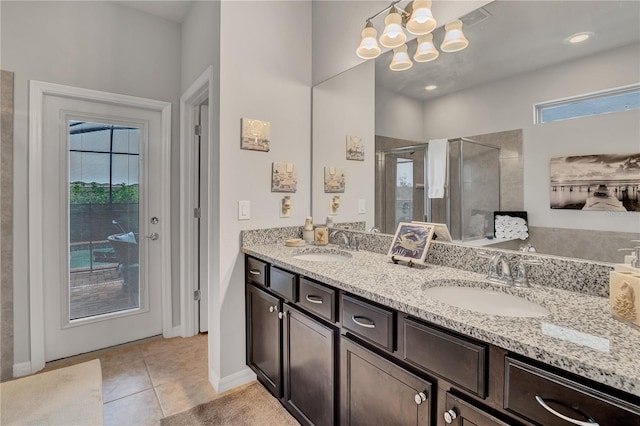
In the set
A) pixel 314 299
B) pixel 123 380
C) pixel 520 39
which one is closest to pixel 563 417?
pixel 314 299

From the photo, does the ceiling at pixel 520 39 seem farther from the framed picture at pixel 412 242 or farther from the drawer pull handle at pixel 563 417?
the drawer pull handle at pixel 563 417

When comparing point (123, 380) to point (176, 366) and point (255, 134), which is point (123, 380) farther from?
point (255, 134)

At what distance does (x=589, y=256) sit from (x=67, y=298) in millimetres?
3252

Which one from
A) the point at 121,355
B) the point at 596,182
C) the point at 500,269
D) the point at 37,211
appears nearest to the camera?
the point at 596,182

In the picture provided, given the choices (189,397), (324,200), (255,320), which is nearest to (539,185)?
(324,200)

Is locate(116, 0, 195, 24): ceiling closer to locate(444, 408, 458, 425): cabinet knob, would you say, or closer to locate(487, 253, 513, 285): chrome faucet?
locate(487, 253, 513, 285): chrome faucet

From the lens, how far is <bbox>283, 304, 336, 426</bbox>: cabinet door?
4.57ft

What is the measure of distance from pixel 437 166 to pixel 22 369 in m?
3.08

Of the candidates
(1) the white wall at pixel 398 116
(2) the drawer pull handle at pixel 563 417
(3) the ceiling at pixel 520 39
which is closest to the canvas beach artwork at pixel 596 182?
(3) the ceiling at pixel 520 39

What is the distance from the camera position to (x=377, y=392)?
Result: 1153mm

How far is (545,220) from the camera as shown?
1.27 meters

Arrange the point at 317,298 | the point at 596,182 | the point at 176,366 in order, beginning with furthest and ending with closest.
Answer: the point at 176,366, the point at 317,298, the point at 596,182

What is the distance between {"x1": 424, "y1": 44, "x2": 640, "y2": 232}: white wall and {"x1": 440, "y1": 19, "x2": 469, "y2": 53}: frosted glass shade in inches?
9.3

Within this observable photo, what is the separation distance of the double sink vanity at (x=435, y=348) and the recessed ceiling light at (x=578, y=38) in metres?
0.85
